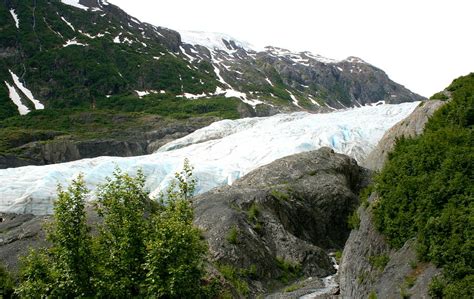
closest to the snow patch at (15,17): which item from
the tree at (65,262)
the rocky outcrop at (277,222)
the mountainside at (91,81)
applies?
the mountainside at (91,81)

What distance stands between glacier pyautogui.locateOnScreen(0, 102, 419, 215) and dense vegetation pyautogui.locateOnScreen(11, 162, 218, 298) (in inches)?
975

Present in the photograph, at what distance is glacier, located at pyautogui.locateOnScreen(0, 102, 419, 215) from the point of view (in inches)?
1620

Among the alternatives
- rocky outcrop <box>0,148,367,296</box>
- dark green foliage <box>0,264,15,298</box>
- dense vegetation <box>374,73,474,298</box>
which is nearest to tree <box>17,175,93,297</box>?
dark green foliage <box>0,264,15,298</box>

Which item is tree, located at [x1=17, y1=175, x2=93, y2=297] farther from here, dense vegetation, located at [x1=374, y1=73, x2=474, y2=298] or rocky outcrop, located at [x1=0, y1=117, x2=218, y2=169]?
rocky outcrop, located at [x1=0, y1=117, x2=218, y2=169]

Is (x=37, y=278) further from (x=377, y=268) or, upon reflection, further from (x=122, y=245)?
(x=377, y=268)

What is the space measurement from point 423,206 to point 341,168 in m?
24.9

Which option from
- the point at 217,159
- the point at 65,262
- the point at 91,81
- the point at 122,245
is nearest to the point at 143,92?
the point at 91,81

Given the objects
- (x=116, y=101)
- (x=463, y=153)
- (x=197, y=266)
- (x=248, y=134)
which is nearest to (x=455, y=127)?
(x=463, y=153)

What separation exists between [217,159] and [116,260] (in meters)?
41.5

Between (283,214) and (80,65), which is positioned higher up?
(80,65)

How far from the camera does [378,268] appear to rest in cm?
1444

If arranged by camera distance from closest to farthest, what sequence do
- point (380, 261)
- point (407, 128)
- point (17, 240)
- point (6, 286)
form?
point (380, 261) < point (6, 286) < point (17, 240) < point (407, 128)

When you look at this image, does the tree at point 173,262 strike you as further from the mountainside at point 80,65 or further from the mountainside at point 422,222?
the mountainside at point 80,65

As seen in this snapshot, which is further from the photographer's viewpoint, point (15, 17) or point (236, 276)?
point (15, 17)
